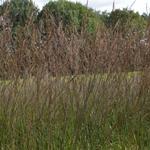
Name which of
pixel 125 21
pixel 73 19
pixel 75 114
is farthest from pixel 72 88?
pixel 73 19

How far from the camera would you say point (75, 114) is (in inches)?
200

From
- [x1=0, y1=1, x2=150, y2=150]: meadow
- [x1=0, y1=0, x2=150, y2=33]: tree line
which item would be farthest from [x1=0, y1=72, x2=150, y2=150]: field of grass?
[x1=0, y1=0, x2=150, y2=33]: tree line

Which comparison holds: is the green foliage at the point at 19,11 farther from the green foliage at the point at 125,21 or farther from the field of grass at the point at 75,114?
the green foliage at the point at 125,21

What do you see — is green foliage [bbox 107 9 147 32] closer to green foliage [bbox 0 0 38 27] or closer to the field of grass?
the field of grass

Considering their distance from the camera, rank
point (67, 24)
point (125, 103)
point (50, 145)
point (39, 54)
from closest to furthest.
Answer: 1. point (50, 145)
2. point (39, 54)
3. point (125, 103)
4. point (67, 24)

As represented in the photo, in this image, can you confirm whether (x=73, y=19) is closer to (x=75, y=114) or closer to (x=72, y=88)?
(x=72, y=88)

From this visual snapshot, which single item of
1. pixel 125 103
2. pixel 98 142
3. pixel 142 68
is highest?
pixel 142 68

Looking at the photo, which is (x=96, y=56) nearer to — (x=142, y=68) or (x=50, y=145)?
(x=142, y=68)

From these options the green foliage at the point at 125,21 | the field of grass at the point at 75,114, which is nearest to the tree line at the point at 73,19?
the green foliage at the point at 125,21

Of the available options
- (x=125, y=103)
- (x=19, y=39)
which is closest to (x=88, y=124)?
(x=125, y=103)

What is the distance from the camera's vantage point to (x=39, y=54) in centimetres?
508

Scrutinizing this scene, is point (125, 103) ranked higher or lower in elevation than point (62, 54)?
lower

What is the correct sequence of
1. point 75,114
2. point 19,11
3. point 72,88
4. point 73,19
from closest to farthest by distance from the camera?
point 75,114 < point 72,88 < point 19,11 < point 73,19

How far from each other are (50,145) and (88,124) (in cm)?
58
